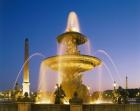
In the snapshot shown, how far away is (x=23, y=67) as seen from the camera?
48.5 m

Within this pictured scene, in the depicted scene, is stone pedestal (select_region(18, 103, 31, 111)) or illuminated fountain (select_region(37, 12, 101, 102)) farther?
illuminated fountain (select_region(37, 12, 101, 102))

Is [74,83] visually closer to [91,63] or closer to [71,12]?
[91,63]

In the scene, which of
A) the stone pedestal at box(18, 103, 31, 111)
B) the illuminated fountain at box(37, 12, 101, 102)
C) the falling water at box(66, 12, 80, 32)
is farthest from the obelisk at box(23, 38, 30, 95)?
the stone pedestal at box(18, 103, 31, 111)

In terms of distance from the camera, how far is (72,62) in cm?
2034

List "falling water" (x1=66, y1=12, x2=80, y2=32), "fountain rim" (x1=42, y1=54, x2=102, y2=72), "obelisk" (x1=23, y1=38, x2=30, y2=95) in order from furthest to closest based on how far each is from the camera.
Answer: "obelisk" (x1=23, y1=38, x2=30, y2=95), "falling water" (x1=66, y1=12, x2=80, y2=32), "fountain rim" (x1=42, y1=54, x2=102, y2=72)

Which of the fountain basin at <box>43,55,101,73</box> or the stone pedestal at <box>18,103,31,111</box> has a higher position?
the fountain basin at <box>43,55,101,73</box>

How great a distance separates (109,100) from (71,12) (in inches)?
380

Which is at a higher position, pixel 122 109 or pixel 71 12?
pixel 71 12

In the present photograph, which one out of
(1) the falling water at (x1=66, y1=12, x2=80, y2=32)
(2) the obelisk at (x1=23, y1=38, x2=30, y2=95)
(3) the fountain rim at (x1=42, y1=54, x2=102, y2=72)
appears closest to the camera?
(3) the fountain rim at (x1=42, y1=54, x2=102, y2=72)

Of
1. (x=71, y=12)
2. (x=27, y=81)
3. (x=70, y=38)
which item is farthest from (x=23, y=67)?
(x=70, y=38)

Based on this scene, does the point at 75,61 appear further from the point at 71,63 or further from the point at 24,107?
the point at 24,107

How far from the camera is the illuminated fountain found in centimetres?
2023

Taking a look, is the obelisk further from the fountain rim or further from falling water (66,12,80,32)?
the fountain rim

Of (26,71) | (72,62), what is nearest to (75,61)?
(72,62)
